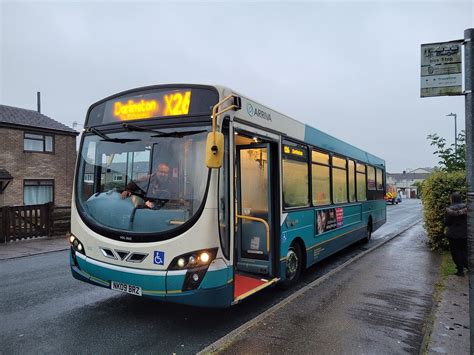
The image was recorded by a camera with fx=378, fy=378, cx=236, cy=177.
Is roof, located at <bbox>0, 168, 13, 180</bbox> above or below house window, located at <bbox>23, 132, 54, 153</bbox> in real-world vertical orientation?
below

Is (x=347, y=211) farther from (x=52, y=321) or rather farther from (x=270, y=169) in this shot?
(x=52, y=321)

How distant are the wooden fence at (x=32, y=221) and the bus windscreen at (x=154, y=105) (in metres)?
9.05

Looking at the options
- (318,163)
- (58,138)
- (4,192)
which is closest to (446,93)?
(318,163)

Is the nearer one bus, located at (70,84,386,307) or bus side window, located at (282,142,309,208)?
bus, located at (70,84,386,307)

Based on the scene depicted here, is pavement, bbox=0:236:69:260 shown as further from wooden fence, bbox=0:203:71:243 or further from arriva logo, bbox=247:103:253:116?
arriva logo, bbox=247:103:253:116

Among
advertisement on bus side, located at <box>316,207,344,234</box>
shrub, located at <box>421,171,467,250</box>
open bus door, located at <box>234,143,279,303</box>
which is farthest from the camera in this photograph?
shrub, located at <box>421,171,467,250</box>

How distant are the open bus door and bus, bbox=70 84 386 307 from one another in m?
0.02

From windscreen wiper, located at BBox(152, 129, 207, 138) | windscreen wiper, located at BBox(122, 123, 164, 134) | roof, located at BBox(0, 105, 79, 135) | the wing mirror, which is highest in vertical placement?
roof, located at BBox(0, 105, 79, 135)

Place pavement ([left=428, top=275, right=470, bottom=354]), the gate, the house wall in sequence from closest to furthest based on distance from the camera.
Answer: pavement ([left=428, top=275, right=470, bottom=354]) < the gate < the house wall

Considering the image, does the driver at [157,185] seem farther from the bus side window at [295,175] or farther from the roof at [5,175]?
the roof at [5,175]

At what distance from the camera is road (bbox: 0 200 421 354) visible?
169 inches

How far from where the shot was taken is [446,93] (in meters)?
3.53

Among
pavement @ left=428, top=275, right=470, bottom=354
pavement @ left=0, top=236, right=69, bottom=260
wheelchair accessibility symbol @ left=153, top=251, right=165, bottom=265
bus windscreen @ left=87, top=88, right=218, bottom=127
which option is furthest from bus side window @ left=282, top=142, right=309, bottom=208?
pavement @ left=0, top=236, right=69, bottom=260

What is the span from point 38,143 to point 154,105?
21.7 metres
